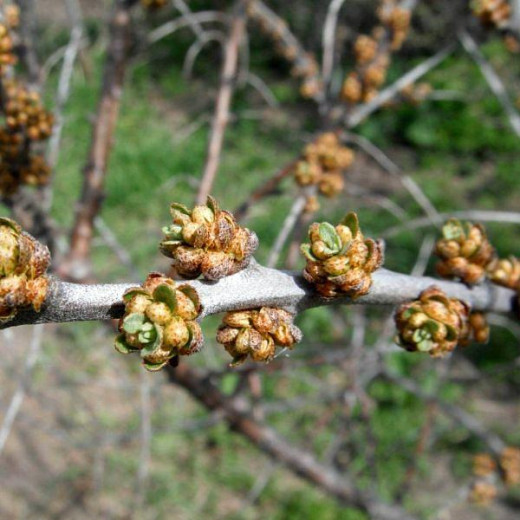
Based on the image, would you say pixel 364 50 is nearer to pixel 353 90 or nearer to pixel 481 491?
pixel 353 90

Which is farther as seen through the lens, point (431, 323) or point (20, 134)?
point (20, 134)

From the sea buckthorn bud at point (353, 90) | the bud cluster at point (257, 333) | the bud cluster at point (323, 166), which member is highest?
the sea buckthorn bud at point (353, 90)

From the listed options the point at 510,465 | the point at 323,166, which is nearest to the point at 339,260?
the point at 323,166

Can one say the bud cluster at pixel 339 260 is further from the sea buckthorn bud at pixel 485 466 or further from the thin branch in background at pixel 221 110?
the sea buckthorn bud at pixel 485 466

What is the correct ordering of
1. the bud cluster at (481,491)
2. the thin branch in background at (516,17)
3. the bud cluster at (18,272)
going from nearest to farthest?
the bud cluster at (18,272)
the thin branch in background at (516,17)
the bud cluster at (481,491)

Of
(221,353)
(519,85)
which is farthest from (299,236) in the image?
(519,85)

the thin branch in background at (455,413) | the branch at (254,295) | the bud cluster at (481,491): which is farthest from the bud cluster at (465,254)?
the bud cluster at (481,491)

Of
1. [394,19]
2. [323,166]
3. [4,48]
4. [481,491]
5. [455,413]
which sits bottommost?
[481,491]
